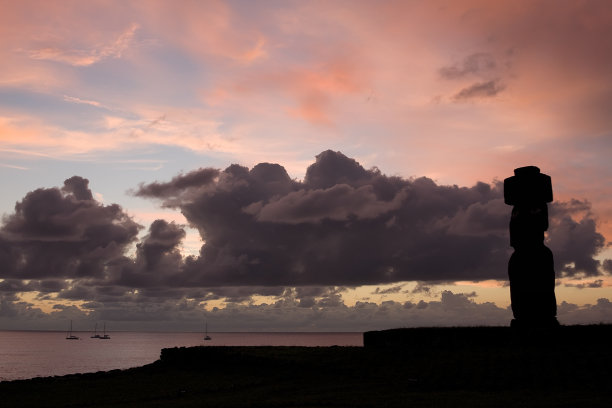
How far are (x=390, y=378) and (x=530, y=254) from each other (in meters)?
9.69

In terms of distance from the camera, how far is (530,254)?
1156 inches

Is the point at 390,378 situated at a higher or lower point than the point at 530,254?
lower

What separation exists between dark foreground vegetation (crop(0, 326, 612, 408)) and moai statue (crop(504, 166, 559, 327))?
2.28 m

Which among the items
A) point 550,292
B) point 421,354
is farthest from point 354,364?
point 550,292

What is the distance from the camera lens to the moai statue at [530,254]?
1141 inches

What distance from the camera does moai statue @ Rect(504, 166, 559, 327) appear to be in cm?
2897

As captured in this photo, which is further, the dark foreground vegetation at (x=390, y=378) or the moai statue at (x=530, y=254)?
the moai statue at (x=530, y=254)

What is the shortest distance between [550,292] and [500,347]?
165 inches

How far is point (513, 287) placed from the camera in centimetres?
2969

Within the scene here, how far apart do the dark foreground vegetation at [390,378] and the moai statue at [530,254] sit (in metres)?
2.28

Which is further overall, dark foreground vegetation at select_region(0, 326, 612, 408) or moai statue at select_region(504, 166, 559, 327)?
moai statue at select_region(504, 166, 559, 327)

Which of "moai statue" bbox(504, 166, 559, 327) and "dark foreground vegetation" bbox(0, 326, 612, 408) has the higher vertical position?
"moai statue" bbox(504, 166, 559, 327)

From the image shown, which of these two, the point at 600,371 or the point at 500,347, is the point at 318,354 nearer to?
the point at 500,347

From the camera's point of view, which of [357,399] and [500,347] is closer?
[357,399]
